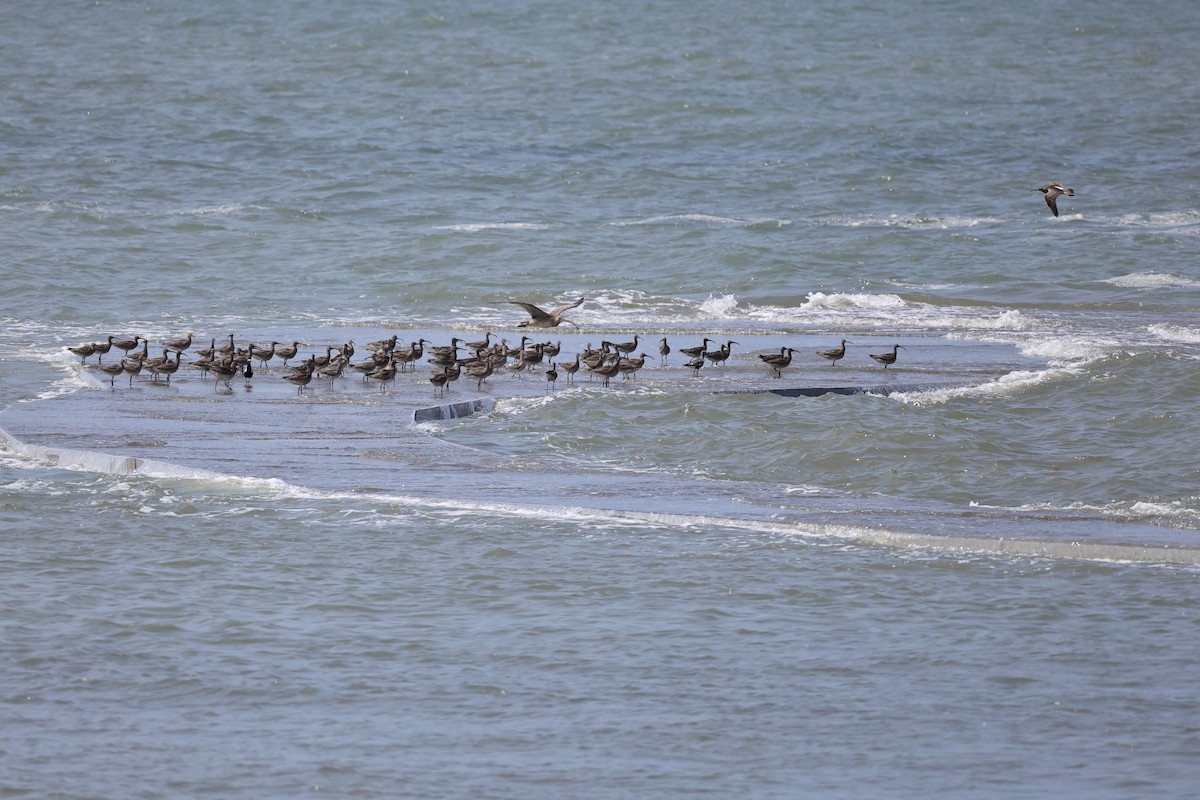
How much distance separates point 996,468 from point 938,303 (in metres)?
13.8

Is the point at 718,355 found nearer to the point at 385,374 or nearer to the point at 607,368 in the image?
the point at 607,368

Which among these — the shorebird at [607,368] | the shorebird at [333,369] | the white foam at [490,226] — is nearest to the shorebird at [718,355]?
the shorebird at [607,368]

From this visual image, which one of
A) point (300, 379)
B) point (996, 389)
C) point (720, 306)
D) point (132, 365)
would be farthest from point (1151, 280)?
point (132, 365)

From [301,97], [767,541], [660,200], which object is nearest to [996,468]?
[767,541]

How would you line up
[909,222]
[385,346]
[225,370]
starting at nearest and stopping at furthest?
[225,370] → [385,346] → [909,222]

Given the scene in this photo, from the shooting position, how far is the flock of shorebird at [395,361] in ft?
56.5

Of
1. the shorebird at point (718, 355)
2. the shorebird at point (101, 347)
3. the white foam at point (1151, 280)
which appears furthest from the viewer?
the white foam at point (1151, 280)

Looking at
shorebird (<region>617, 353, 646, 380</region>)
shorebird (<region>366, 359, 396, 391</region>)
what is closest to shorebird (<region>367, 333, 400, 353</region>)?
shorebird (<region>366, 359, 396, 391</region>)

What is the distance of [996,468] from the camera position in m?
13.5

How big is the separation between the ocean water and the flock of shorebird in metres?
0.29

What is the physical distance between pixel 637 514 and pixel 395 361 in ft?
23.5

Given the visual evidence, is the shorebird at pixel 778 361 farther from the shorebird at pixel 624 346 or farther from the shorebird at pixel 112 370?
the shorebird at pixel 112 370

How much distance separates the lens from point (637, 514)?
1160cm

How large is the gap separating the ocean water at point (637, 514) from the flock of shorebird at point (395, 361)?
0.29 metres
